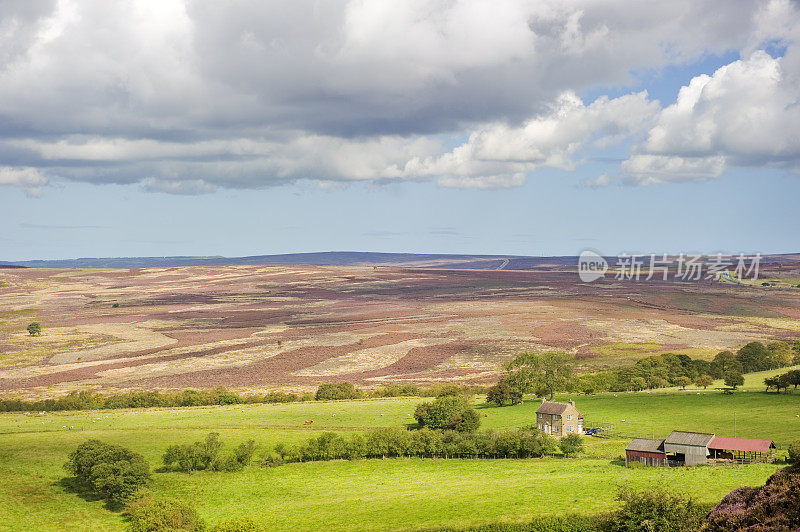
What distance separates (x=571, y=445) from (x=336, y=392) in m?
46.4

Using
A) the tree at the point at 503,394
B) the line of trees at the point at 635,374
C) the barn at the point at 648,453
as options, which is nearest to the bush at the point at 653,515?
the barn at the point at 648,453

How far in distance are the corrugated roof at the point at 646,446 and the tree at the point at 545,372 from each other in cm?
3436

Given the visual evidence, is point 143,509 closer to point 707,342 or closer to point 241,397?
point 241,397

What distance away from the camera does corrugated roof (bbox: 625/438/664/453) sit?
64.5 metres

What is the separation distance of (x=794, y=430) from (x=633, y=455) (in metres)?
20.1

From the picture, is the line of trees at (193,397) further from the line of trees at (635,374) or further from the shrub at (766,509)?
the shrub at (766,509)

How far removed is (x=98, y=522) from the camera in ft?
186

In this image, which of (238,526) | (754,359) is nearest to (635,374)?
(754,359)

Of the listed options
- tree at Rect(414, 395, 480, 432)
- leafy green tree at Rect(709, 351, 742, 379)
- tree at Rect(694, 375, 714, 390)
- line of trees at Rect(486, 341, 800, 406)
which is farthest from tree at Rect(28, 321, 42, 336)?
leafy green tree at Rect(709, 351, 742, 379)

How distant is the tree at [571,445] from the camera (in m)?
69.9

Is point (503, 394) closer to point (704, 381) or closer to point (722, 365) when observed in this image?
point (704, 381)

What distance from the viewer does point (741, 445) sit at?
63406 mm

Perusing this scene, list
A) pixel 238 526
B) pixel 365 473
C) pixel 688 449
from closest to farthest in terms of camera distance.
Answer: pixel 238 526, pixel 688 449, pixel 365 473

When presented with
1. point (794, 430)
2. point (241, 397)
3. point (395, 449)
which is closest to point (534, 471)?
point (395, 449)
